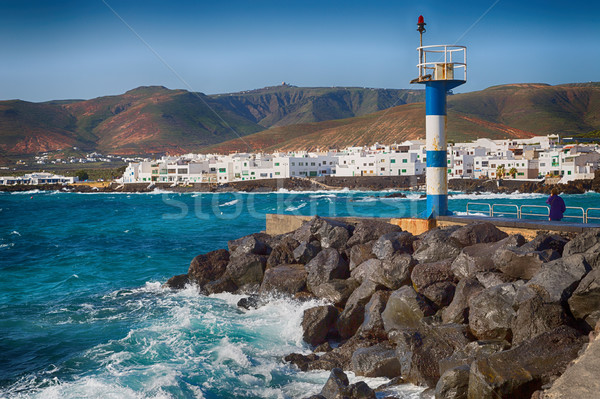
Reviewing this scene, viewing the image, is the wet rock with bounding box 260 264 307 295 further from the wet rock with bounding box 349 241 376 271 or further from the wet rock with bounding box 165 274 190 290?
the wet rock with bounding box 165 274 190 290

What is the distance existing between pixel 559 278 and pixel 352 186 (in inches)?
3222

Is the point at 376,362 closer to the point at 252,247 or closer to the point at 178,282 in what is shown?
the point at 252,247

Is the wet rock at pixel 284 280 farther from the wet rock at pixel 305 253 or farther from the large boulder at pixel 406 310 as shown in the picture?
the large boulder at pixel 406 310

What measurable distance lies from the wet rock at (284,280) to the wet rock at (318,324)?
2312 mm

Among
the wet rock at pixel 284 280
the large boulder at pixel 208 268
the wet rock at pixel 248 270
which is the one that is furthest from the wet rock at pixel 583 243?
the large boulder at pixel 208 268

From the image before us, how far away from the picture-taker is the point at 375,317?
10922mm

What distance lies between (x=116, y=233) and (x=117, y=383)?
1064 inches

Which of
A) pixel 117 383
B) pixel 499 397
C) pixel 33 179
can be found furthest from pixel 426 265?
pixel 33 179

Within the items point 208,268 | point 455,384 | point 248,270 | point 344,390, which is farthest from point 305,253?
point 455,384

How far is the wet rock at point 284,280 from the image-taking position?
1403 cm

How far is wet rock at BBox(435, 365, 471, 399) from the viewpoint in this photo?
7.44m

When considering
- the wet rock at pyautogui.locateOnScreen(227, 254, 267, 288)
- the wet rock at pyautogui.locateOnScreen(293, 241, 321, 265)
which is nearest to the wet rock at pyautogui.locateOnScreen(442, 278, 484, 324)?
the wet rock at pyautogui.locateOnScreen(293, 241, 321, 265)

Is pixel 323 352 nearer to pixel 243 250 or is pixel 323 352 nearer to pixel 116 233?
pixel 243 250

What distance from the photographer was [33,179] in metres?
132
